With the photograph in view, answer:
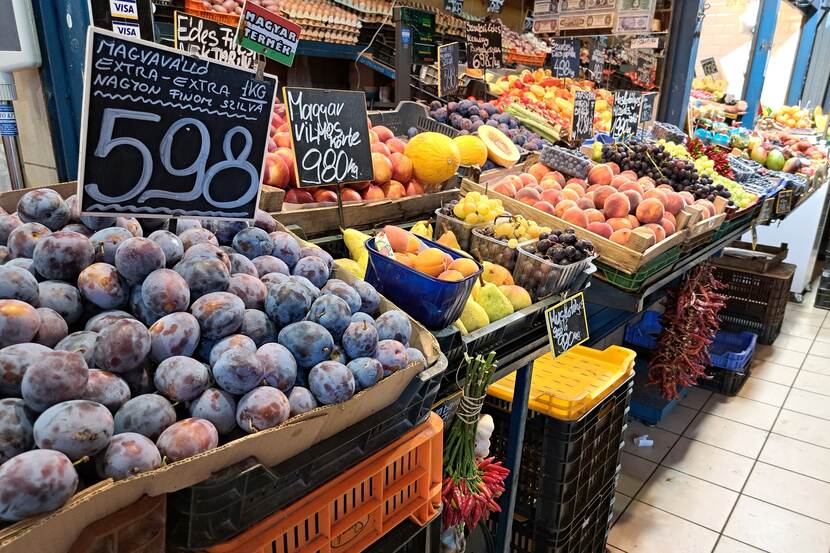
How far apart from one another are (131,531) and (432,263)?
0.97m

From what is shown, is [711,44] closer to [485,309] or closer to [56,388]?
[485,309]

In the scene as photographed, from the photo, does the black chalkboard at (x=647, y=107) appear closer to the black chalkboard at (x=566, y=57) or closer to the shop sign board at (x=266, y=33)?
the black chalkboard at (x=566, y=57)

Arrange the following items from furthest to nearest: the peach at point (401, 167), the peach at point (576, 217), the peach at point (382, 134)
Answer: the peach at point (382, 134) < the peach at point (576, 217) < the peach at point (401, 167)

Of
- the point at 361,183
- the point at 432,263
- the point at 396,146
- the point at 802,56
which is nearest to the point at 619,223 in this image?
the point at 396,146

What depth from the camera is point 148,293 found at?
34.1 inches

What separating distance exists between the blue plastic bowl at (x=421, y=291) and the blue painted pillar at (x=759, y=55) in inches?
289

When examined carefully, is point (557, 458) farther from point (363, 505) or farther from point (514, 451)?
point (363, 505)

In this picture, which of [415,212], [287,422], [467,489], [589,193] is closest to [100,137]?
[287,422]

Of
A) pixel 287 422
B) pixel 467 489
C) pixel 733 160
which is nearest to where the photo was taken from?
pixel 287 422

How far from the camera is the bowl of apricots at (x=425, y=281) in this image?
125 cm

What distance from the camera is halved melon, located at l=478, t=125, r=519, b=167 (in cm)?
286

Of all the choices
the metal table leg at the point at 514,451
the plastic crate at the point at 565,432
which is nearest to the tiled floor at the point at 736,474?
the plastic crate at the point at 565,432

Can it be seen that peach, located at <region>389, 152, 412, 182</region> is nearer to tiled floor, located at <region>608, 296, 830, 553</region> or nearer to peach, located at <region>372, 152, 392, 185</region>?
peach, located at <region>372, 152, 392, 185</region>

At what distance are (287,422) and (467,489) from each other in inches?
32.2
